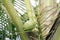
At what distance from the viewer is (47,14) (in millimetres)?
412

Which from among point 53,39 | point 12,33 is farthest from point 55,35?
point 12,33

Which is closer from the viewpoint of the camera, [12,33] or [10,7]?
[10,7]

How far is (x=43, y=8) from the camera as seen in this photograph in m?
0.42

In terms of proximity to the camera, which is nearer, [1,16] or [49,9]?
[49,9]

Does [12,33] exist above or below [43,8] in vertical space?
below

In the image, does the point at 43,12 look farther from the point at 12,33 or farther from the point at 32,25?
the point at 12,33

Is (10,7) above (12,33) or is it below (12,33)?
above

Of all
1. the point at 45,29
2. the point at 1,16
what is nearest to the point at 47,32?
the point at 45,29

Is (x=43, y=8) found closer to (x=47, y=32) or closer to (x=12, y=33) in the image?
(x=47, y=32)

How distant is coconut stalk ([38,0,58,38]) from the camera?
1.33 feet

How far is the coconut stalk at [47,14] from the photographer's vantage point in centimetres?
40

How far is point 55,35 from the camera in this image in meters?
0.35

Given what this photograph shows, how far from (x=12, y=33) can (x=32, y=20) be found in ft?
0.60

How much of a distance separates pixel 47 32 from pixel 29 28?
5 cm
